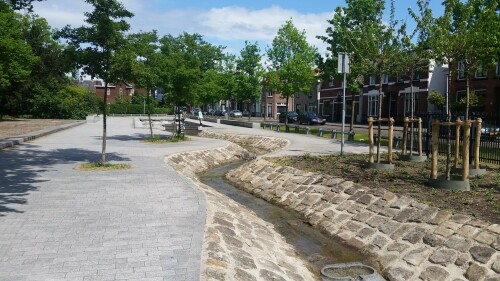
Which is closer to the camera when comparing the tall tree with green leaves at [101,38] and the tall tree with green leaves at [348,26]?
the tall tree with green leaves at [101,38]

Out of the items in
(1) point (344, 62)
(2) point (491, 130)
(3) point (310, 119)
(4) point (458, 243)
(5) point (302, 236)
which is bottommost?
(5) point (302, 236)

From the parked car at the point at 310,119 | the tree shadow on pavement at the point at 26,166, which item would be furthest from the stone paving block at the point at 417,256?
the parked car at the point at 310,119

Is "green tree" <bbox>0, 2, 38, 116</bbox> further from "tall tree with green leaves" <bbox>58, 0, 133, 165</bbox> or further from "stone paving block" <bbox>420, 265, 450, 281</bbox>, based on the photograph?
"stone paving block" <bbox>420, 265, 450, 281</bbox>

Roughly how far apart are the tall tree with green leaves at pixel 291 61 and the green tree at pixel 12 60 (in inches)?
781

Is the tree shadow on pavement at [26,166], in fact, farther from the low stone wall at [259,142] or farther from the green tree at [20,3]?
the low stone wall at [259,142]

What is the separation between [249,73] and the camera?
156 feet

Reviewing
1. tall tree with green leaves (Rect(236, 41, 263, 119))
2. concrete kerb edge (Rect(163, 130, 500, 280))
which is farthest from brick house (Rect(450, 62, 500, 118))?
concrete kerb edge (Rect(163, 130, 500, 280))

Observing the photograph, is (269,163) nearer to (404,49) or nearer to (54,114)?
(404,49)

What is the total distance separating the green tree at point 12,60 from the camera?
26486 mm

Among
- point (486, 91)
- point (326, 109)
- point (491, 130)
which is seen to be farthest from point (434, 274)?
point (326, 109)

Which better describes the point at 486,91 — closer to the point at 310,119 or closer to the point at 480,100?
the point at 480,100

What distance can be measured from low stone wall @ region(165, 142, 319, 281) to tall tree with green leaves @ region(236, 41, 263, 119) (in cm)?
3762

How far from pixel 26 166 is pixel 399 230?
10475 mm

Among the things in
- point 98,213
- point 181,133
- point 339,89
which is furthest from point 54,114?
point 98,213
